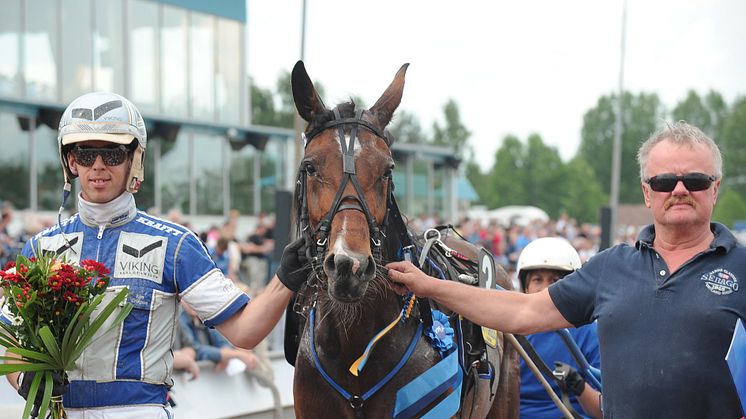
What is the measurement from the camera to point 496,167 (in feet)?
255

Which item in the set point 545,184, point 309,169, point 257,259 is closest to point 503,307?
point 309,169

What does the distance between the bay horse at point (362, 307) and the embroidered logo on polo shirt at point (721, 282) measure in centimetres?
126

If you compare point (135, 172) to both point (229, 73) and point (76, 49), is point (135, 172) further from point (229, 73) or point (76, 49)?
point (229, 73)

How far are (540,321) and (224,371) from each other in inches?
191

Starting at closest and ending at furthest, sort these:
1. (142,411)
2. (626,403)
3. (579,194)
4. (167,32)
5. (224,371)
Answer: (626,403)
(142,411)
(224,371)
(167,32)
(579,194)

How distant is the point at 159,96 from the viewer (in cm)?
2256

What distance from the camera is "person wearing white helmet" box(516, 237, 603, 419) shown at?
200 inches

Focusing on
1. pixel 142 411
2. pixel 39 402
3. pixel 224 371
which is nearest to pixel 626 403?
pixel 142 411

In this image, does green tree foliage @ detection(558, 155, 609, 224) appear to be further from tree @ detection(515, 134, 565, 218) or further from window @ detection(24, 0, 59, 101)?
window @ detection(24, 0, 59, 101)

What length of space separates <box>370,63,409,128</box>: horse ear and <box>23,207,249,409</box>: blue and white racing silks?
1.10m

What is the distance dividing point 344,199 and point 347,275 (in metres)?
0.42

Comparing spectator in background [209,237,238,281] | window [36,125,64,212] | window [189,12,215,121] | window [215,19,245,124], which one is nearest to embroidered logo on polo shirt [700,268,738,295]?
spectator in background [209,237,238,281]

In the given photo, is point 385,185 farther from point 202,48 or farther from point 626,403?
point 202,48

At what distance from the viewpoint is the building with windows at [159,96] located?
18.1 metres
